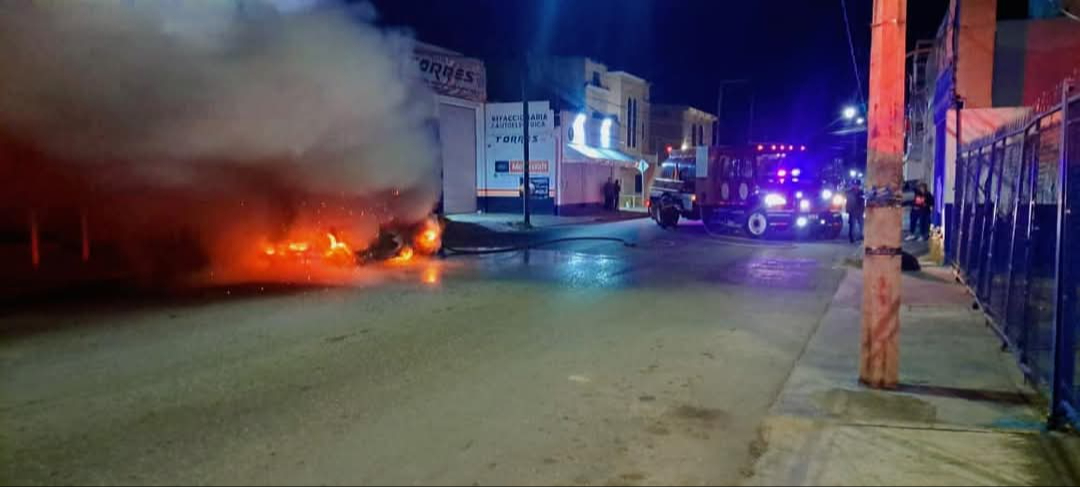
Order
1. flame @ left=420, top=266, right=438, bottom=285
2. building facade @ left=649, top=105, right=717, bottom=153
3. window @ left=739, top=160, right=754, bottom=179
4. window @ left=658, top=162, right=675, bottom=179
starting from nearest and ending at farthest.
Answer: flame @ left=420, top=266, right=438, bottom=285, window @ left=739, top=160, right=754, bottom=179, window @ left=658, top=162, right=675, bottom=179, building facade @ left=649, top=105, right=717, bottom=153

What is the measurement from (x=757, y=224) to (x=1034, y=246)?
49.7 ft

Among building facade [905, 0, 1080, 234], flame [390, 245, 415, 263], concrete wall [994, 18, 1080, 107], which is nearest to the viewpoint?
flame [390, 245, 415, 263]

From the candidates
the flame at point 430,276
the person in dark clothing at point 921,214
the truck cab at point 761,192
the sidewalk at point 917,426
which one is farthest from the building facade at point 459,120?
the sidewalk at point 917,426

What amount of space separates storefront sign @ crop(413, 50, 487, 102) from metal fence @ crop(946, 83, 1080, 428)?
18754mm

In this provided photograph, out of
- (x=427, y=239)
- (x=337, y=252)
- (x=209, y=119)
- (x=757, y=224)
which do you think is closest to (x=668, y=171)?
(x=757, y=224)

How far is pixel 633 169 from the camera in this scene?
4053 centimetres

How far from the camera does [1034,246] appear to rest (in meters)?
5.86

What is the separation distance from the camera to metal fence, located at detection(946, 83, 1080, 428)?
4703 millimetres

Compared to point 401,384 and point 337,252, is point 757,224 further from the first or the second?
point 401,384

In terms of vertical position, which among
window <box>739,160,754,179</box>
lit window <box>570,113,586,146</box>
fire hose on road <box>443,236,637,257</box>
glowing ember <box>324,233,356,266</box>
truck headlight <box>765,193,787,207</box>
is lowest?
fire hose on road <box>443,236,637,257</box>

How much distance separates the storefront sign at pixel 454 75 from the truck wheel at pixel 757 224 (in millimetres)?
11709

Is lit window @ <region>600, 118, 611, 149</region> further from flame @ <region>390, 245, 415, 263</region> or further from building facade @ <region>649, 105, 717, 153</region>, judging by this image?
flame @ <region>390, 245, 415, 263</region>

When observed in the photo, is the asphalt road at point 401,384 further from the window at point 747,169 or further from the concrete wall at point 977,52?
the window at point 747,169

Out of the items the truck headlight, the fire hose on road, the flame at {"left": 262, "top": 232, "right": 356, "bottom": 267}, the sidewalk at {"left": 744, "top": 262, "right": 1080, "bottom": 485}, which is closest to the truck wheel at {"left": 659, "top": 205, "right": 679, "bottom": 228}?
the truck headlight
